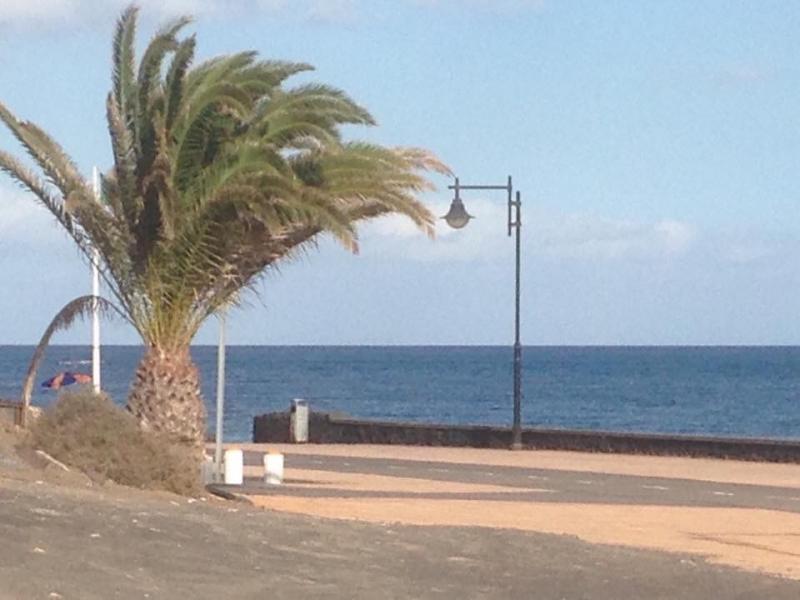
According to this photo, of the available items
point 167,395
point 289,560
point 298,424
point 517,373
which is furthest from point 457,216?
point 289,560

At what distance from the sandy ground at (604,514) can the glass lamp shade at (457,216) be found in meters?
5.29

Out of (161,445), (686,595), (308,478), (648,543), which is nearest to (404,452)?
(308,478)

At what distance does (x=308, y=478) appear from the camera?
28203 millimetres

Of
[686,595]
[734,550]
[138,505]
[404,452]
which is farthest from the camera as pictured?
[404,452]

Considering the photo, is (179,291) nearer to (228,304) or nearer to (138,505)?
(228,304)

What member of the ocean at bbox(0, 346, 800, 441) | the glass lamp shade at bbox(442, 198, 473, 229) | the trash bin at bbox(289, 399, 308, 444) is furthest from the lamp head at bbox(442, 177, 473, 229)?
the ocean at bbox(0, 346, 800, 441)

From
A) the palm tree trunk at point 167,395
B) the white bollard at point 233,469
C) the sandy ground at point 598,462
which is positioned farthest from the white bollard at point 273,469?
the sandy ground at point 598,462

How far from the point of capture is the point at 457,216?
34594 millimetres

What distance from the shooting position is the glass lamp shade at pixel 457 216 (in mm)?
34406

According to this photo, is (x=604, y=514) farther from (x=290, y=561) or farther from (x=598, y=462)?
(x=598, y=462)

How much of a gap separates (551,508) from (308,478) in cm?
584

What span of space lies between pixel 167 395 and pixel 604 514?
5789 millimetres

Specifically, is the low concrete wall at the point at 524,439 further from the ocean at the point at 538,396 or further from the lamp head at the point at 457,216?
the ocean at the point at 538,396

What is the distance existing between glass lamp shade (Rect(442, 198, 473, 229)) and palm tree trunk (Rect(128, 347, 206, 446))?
37.7 feet
